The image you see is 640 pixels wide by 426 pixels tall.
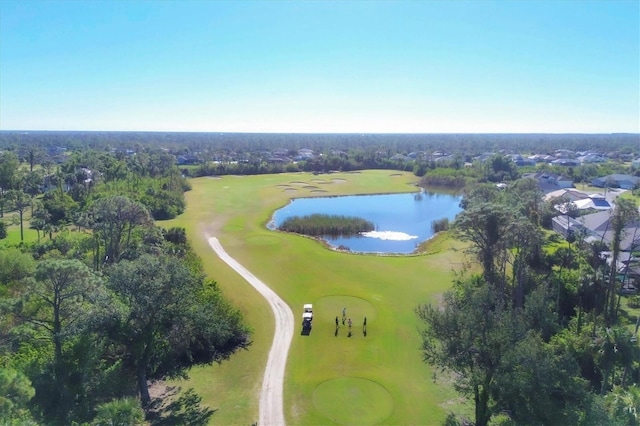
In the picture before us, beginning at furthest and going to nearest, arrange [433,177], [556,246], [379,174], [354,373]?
[379,174], [433,177], [556,246], [354,373]

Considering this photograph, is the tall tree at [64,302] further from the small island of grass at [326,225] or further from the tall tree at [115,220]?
Result: the small island of grass at [326,225]

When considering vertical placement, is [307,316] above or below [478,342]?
below

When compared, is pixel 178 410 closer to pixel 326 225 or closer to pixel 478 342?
pixel 478 342

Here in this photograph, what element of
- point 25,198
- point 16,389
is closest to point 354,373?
point 16,389

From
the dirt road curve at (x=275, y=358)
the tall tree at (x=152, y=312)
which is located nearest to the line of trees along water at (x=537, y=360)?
the dirt road curve at (x=275, y=358)

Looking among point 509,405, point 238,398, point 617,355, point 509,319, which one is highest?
point 509,319

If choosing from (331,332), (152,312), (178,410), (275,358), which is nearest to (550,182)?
(331,332)

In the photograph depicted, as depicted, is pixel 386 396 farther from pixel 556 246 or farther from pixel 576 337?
pixel 556 246
